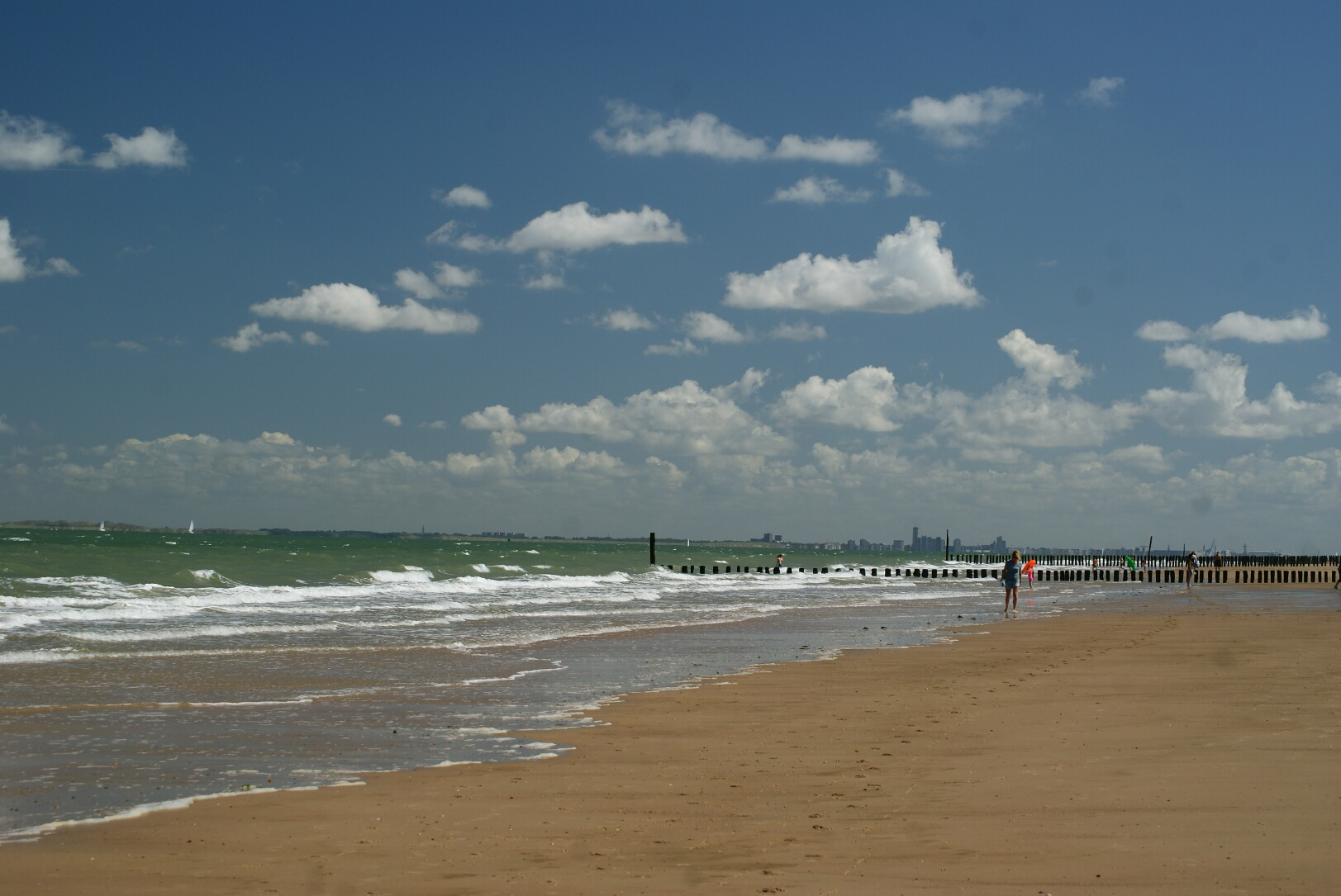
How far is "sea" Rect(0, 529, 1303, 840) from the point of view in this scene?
9.38m

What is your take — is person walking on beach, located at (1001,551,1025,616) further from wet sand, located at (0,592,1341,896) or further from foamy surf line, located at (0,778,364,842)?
foamy surf line, located at (0,778,364,842)

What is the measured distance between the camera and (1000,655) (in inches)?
767

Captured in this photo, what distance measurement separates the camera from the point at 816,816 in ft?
24.8

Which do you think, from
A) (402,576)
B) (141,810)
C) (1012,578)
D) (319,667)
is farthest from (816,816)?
(402,576)

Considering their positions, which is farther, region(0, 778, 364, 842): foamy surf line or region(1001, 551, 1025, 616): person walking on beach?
region(1001, 551, 1025, 616): person walking on beach

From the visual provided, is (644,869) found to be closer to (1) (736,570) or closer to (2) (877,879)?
(2) (877,879)

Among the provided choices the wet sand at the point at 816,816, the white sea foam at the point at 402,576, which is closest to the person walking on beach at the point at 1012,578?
the wet sand at the point at 816,816

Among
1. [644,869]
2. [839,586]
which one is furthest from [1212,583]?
[644,869]

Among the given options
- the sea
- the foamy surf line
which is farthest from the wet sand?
the sea

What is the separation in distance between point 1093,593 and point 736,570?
37.5 metres

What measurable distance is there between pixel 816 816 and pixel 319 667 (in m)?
11.2

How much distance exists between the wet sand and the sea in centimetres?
90

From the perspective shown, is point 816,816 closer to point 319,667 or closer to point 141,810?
point 141,810

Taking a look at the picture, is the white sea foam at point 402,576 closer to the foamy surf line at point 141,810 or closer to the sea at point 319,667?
the sea at point 319,667
